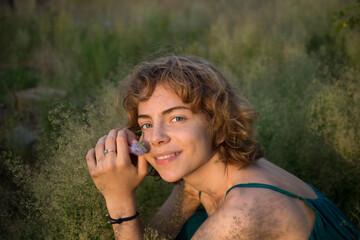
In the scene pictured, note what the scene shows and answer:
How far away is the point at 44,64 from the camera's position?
4.97m

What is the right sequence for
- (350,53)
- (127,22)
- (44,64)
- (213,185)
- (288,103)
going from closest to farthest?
(213,185)
(288,103)
(350,53)
(44,64)
(127,22)

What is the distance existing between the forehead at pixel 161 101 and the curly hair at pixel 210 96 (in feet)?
0.07

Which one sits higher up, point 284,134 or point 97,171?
point 97,171

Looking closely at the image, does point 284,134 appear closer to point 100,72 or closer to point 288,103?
point 288,103

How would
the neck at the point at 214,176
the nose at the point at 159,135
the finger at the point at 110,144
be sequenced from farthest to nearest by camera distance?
the neck at the point at 214,176 < the finger at the point at 110,144 < the nose at the point at 159,135

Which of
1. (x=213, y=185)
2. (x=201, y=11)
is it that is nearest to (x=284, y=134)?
(x=213, y=185)

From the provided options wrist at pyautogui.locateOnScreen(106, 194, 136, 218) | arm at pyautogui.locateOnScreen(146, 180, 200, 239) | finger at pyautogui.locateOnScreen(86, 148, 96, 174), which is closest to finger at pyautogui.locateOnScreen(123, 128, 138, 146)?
finger at pyautogui.locateOnScreen(86, 148, 96, 174)

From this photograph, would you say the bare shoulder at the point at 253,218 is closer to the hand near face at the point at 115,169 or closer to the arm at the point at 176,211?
the hand near face at the point at 115,169

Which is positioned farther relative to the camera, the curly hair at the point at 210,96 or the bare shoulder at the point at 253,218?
the curly hair at the point at 210,96

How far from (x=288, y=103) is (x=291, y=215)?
225cm

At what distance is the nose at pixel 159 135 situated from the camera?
68.9 inches

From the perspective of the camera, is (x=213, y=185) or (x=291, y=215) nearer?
(x=291, y=215)

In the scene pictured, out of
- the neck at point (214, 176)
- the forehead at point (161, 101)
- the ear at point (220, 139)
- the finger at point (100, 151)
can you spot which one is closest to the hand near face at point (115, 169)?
the finger at point (100, 151)

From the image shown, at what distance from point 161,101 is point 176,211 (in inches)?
37.5
